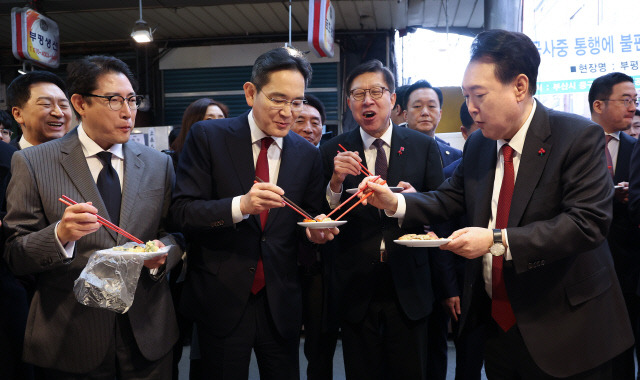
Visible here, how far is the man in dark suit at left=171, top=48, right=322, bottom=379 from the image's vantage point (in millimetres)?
2066

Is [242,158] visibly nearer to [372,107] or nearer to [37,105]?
[372,107]

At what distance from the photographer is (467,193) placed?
6.80ft

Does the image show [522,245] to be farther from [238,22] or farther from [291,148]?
[238,22]

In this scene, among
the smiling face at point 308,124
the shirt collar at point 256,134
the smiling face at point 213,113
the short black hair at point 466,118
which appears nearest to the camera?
the shirt collar at point 256,134

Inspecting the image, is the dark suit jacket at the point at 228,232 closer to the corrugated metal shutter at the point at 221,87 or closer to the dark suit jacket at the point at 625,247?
the dark suit jacket at the point at 625,247

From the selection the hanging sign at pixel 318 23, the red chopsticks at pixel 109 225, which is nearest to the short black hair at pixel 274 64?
the red chopsticks at pixel 109 225

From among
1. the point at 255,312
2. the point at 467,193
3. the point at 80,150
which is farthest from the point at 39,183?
the point at 467,193

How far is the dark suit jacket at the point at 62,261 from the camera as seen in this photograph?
1806 millimetres

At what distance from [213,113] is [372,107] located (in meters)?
1.42

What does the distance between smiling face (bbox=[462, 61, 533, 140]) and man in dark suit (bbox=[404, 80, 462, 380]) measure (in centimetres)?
66

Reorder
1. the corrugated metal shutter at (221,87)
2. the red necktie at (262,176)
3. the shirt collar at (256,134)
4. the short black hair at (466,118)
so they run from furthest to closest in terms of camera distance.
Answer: the corrugated metal shutter at (221,87)
the short black hair at (466,118)
the shirt collar at (256,134)
the red necktie at (262,176)

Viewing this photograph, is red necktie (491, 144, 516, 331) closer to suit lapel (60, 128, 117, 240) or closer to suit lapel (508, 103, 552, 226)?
suit lapel (508, 103, 552, 226)

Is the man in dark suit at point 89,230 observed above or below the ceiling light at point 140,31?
below

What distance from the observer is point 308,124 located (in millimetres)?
3574
